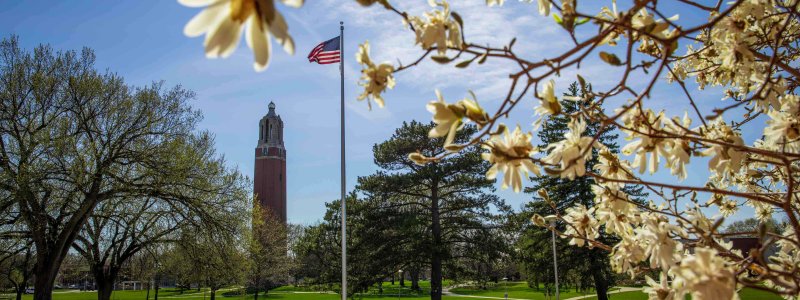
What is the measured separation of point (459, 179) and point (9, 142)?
478 inches

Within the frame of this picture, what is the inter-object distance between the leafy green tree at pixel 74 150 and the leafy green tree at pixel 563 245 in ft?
36.3

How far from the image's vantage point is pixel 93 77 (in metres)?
12.1

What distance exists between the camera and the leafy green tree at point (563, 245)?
16.9 meters

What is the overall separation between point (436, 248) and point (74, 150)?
10176 millimetres

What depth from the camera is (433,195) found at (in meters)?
18.4

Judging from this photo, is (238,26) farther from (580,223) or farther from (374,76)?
(580,223)

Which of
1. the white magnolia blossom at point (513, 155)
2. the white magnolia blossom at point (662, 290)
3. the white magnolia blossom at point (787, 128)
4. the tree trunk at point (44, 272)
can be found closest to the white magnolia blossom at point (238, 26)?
the white magnolia blossom at point (513, 155)

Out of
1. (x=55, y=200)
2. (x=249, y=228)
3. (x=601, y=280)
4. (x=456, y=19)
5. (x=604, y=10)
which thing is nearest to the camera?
(x=456, y=19)

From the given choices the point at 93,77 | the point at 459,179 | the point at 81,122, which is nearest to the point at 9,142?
the point at 81,122

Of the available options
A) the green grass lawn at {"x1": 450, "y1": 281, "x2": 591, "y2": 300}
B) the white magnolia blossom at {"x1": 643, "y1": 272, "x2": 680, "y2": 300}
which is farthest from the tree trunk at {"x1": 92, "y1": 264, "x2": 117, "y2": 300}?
the white magnolia blossom at {"x1": 643, "y1": 272, "x2": 680, "y2": 300}

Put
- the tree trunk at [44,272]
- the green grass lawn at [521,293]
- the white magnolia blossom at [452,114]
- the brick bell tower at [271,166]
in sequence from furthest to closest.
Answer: the brick bell tower at [271,166] < the green grass lawn at [521,293] < the tree trunk at [44,272] < the white magnolia blossom at [452,114]

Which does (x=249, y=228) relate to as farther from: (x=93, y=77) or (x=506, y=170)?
(x=506, y=170)

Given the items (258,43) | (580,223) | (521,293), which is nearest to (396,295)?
(521,293)

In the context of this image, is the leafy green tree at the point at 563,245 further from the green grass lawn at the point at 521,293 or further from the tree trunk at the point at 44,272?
the tree trunk at the point at 44,272
